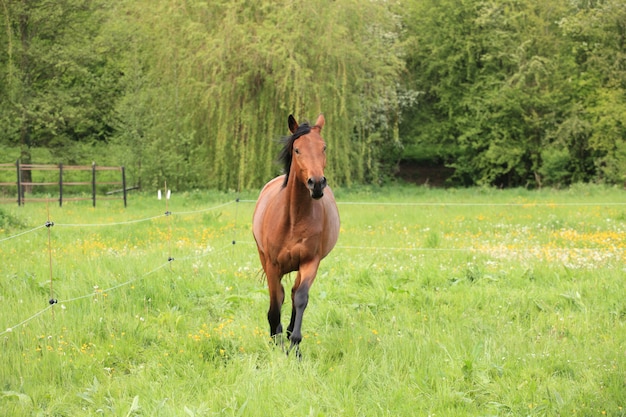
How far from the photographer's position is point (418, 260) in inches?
409

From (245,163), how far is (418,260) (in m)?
16.2

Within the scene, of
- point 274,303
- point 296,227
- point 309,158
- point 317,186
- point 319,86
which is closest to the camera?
point 317,186

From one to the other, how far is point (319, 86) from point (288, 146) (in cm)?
1950

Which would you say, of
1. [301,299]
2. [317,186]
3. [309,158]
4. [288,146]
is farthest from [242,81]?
[317,186]

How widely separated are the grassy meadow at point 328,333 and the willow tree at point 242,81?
14.1 m

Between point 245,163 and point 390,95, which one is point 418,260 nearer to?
point 245,163

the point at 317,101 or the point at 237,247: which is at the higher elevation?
the point at 317,101

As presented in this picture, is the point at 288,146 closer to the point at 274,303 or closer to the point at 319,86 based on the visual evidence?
the point at 274,303

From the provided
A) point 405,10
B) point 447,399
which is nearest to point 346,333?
point 447,399

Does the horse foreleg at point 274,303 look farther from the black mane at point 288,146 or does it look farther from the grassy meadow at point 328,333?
the black mane at point 288,146

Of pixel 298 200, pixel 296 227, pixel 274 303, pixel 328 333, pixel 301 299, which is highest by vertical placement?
pixel 298 200

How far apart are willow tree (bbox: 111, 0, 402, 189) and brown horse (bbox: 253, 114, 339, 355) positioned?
1841cm

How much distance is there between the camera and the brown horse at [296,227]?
5555mm

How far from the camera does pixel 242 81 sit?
2486cm
